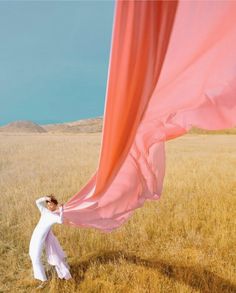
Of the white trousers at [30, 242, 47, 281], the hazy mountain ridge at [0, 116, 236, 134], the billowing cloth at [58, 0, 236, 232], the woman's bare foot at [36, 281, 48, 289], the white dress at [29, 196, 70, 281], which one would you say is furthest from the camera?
the hazy mountain ridge at [0, 116, 236, 134]

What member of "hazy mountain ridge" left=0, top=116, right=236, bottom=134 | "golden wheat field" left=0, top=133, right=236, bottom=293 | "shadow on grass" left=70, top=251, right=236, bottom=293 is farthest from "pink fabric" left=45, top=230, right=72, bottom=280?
"hazy mountain ridge" left=0, top=116, right=236, bottom=134

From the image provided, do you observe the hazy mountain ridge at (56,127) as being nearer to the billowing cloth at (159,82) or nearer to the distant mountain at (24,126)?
the distant mountain at (24,126)

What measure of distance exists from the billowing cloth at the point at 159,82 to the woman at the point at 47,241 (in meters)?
0.71

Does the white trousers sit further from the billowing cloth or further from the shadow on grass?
the billowing cloth

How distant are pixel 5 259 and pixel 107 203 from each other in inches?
94.0

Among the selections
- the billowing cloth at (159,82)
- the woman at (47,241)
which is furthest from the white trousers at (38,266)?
the billowing cloth at (159,82)

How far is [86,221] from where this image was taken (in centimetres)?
511

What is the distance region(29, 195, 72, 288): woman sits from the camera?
527cm

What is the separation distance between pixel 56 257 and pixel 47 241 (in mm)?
233

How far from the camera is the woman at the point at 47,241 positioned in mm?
5270

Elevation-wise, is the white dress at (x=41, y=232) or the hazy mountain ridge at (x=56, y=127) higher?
the hazy mountain ridge at (x=56, y=127)

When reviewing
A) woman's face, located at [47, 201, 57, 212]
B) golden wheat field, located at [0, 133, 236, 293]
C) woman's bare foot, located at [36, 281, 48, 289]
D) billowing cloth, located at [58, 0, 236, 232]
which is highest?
billowing cloth, located at [58, 0, 236, 232]

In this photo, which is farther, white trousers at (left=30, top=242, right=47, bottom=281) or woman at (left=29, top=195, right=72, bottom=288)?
white trousers at (left=30, top=242, right=47, bottom=281)

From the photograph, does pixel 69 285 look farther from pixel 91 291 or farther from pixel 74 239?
pixel 74 239
